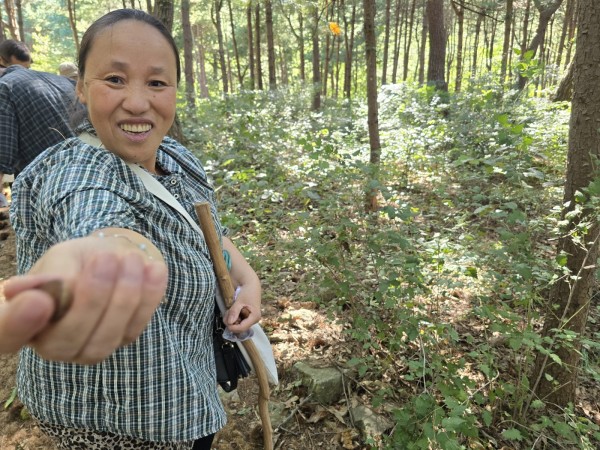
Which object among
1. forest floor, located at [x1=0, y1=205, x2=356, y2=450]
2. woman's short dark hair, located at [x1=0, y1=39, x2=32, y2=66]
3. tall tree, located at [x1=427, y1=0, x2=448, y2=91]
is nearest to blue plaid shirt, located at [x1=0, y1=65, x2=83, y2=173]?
forest floor, located at [x1=0, y1=205, x2=356, y2=450]

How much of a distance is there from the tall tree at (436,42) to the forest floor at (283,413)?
823 centimetres

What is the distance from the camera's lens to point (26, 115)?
2.52 meters

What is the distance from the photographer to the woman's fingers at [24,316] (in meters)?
0.49

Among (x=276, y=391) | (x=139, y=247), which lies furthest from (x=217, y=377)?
(x=276, y=391)

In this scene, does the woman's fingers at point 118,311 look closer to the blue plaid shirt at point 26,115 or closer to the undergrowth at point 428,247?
the undergrowth at point 428,247

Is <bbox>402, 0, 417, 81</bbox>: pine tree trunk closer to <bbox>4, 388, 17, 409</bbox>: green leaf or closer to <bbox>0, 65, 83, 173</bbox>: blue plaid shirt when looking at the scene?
<bbox>0, 65, 83, 173</bbox>: blue plaid shirt

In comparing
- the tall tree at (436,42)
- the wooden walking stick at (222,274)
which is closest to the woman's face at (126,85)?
the wooden walking stick at (222,274)

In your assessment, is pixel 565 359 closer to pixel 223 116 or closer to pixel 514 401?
pixel 514 401

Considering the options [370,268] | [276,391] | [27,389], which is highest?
[27,389]

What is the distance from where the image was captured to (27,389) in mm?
1107

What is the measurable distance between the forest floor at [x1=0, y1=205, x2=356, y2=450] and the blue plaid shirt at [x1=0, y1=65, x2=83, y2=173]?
1.03 m

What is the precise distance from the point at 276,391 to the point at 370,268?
1308mm

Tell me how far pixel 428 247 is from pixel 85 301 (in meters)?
2.61

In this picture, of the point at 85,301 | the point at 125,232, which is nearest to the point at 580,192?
the point at 125,232
